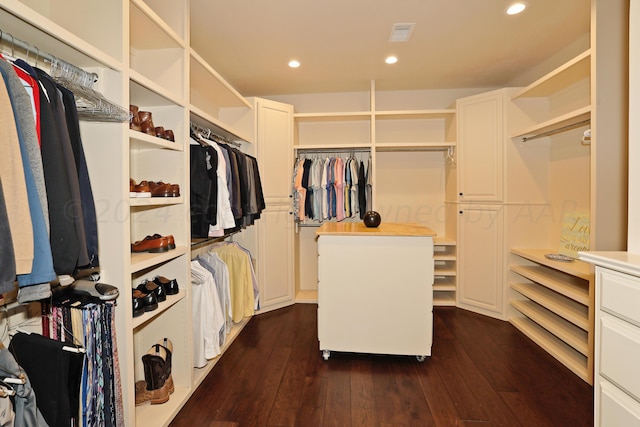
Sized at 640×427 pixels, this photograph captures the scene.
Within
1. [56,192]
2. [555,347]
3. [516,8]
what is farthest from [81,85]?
[555,347]

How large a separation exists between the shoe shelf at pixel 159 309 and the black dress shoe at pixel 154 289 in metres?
0.03

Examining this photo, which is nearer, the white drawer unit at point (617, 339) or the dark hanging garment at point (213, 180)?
the white drawer unit at point (617, 339)

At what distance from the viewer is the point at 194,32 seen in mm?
2467

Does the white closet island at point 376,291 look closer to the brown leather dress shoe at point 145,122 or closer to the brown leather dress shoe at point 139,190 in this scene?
the brown leather dress shoe at point 139,190

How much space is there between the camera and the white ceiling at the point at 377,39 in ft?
7.14

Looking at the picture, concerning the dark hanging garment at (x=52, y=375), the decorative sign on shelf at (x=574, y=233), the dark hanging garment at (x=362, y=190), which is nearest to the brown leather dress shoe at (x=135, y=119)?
the dark hanging garment at (x=52, y=375)

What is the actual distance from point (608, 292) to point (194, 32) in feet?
9.85

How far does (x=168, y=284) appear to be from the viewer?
182 centimetres

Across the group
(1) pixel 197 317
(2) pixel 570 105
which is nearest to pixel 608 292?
(1) pixel 197 317

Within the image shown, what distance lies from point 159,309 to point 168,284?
0.21m

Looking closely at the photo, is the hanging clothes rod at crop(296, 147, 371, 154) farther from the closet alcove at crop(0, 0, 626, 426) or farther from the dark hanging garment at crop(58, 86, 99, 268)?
the dark hanging garment at crop(58, 86, 99, 268)

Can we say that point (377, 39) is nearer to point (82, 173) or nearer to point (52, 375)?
point (82, 173)

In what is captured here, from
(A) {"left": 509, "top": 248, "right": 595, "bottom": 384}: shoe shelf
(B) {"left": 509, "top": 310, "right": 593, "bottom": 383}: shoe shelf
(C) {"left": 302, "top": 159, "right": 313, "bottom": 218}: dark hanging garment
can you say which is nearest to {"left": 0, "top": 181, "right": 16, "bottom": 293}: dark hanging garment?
(A) {"left": 509, "top": 248, "right": 595, "bottom": 384}: shoe shelf

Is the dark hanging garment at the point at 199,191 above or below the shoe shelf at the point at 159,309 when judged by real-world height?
above
